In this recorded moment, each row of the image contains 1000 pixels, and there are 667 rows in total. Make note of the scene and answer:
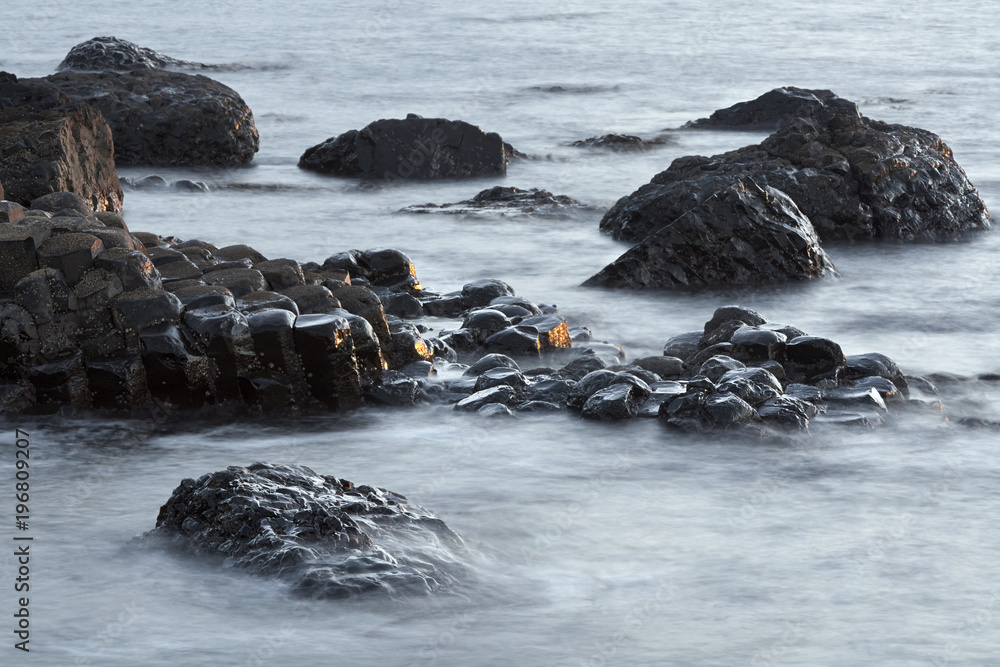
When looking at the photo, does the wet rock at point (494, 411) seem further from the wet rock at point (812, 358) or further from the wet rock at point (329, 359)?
the wet rock at point (812, 358)

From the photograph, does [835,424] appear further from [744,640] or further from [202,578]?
[202,578]

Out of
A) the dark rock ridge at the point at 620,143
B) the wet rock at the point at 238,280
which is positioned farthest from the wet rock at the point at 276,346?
the dark rock ridge at the point at 620,143

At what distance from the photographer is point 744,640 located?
157 inches

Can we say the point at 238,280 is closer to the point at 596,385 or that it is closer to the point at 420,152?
the point at 596,385

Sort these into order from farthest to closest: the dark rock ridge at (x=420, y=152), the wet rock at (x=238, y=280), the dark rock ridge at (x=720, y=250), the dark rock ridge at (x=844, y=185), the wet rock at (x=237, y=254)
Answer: the dark rock ridge at (x=420, y=152)
the dark rock ridge at (x=844, y=185)
the dark rock ridge at (x=720, y=250)
the wet rock at (x=237, y=254)
the wet rock at (x=238, y=280)

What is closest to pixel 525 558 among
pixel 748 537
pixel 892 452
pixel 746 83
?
pixel 748 537

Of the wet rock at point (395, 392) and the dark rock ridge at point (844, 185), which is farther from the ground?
the dark rock ridge at point (844, 185)

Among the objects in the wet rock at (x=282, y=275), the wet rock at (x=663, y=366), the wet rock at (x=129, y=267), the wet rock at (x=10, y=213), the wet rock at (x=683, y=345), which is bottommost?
the wet rock at (x=683, y=345)

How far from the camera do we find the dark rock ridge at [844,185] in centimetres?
1064

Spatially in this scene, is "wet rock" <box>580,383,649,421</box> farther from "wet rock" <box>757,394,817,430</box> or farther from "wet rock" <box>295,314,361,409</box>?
"wet rock" <box>295,314,361,409</box>

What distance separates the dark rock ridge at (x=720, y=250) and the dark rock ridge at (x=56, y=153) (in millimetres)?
4538

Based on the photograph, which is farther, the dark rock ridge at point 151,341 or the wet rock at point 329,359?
the wet rock at point 329,359

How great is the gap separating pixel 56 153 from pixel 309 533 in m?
6.85

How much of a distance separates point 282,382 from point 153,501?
53.2 inches
